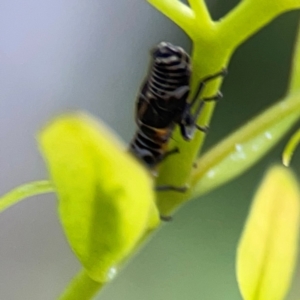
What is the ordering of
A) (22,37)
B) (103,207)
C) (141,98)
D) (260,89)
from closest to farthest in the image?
(103,207) → (141,98) → (22,37) → (260,89)

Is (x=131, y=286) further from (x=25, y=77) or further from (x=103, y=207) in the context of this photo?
(x=103, y=207)

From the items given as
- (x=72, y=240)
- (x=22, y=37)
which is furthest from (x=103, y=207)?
(x=22, y=37)

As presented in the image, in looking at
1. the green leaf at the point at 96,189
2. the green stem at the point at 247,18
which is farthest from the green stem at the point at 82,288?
the green stem at the point at 247,18

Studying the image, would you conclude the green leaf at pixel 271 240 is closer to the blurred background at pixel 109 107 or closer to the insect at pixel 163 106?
the insect at pixel 163 106

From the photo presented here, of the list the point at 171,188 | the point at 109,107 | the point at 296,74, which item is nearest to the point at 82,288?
the point at 171,188

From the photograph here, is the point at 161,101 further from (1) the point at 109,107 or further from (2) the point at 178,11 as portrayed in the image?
(1) the point at 109,107

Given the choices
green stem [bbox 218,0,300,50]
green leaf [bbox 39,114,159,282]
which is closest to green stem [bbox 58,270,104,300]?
green leaf [bbox 39,114,159,282]

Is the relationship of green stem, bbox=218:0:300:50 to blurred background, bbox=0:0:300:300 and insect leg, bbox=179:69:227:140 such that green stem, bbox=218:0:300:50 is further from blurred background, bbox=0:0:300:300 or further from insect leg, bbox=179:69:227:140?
blurred background, bbox=0:0:300:300
